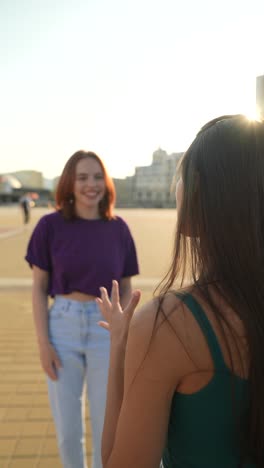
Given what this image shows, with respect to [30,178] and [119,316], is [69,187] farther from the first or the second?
[30,178]

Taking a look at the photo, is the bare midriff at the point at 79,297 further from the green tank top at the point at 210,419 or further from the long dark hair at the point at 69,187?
the green tank top at the point at 210,419

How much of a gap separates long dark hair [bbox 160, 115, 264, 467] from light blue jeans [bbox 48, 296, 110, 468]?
1.24 m

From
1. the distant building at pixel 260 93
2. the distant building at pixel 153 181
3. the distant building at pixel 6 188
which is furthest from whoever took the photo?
the distant building at pixel 6 188

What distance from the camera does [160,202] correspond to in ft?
336

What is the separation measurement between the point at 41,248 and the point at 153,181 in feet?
371

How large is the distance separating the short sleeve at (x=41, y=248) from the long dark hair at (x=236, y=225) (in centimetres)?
141

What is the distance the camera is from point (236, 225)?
0.91m

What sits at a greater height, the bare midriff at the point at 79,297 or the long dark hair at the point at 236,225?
the long dark hair at the point at 236,225

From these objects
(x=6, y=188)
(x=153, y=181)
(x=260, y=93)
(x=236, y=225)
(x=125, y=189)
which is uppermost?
(x=153, y=181)

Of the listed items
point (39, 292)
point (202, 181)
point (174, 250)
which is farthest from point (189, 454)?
point (39, 292)

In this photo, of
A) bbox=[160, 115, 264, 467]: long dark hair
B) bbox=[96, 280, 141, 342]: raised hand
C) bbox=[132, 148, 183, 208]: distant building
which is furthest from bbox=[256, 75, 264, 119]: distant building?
bbox=[132, 148, 183, 208]: distant building

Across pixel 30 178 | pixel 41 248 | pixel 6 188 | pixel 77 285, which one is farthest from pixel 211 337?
pixel 30 178

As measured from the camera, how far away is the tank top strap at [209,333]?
0.87 meters

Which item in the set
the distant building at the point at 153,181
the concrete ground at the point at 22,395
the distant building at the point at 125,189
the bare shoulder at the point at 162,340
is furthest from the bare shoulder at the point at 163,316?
the distant building at the point at 125,189
